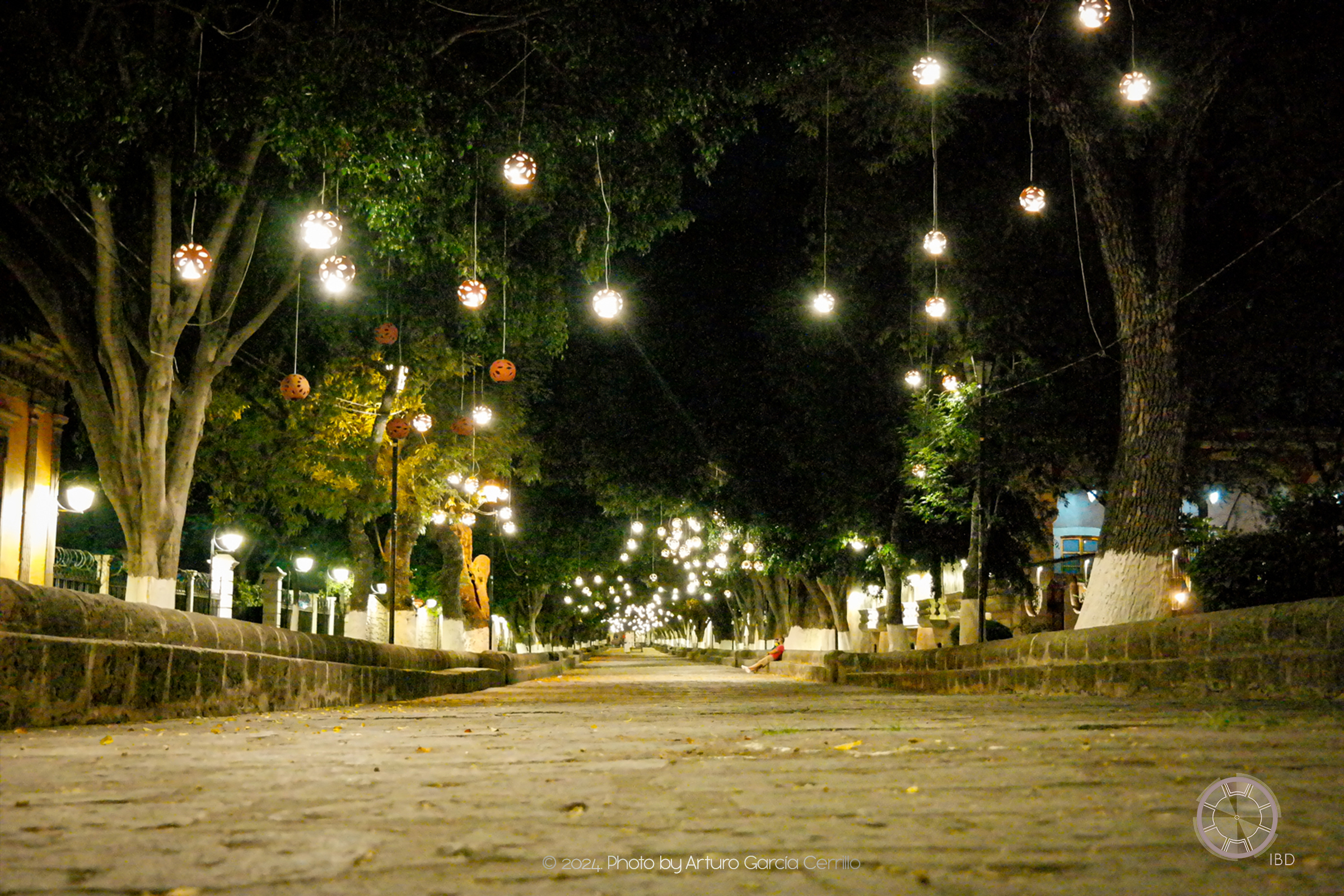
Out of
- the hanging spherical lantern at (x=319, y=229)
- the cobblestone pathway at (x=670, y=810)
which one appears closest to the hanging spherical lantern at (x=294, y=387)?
the hanging spherical lantern at (x=319, y=229)

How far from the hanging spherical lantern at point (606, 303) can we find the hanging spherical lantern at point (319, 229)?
135 inches

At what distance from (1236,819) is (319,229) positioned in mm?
11574

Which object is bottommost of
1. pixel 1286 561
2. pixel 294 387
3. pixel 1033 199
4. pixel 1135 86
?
pixel 1286 561

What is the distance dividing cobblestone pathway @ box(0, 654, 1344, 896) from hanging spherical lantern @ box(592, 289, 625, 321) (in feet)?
30.1

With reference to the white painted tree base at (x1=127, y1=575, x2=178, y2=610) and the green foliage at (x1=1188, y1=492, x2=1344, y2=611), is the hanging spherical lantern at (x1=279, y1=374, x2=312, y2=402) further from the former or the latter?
the green foliage at (x1=1188, y1=492, x2=1344, y2=611)

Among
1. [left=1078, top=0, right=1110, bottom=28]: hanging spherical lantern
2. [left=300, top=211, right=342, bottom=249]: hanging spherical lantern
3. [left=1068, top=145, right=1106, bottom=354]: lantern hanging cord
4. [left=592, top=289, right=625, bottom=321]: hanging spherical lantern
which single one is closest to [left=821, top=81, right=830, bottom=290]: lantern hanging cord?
[left=1068, top=145, right=1106, bottom=354]: lantern hanging cord

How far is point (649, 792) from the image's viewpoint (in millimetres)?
3594

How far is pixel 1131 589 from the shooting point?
1412 centimetres

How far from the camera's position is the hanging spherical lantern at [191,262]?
12.9 m

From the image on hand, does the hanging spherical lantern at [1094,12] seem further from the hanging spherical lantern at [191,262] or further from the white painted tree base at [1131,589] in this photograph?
the hanging spherical lantern at [191,262]

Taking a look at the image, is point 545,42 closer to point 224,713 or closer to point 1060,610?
point 224,713

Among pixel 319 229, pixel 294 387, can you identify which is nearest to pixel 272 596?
pixel 294 387

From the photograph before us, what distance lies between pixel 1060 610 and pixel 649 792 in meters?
22.6

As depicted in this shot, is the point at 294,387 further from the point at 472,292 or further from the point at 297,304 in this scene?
the point at 472,292
